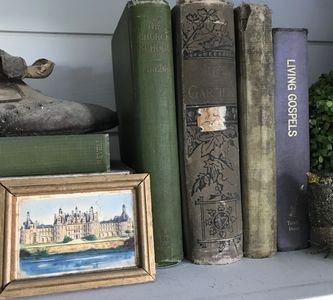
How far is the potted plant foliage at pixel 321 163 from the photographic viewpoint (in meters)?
0.49

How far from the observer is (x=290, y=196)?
20.8 inches

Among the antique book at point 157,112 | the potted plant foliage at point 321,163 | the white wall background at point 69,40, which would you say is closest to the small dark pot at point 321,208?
the potted plant foliage at point 321,163

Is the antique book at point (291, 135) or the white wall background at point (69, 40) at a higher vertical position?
the white wall background at point (69, 40)

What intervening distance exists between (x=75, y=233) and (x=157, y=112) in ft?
0.49

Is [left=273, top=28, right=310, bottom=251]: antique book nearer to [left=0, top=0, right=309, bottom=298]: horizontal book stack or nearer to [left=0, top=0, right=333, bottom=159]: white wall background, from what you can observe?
[left=0, top=0, right=309, bottom=298]: horizontal book stack

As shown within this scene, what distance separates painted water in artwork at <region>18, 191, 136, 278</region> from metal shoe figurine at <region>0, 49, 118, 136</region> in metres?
0.08

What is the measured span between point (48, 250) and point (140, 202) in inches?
4.0

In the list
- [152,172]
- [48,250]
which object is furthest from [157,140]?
[48,250]

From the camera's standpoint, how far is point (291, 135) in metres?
0.53

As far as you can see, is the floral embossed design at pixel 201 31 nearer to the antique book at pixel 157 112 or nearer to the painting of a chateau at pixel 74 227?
the antique book at pixel 157 112

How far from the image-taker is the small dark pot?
0.49m

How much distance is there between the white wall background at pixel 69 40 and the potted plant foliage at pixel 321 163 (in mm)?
234

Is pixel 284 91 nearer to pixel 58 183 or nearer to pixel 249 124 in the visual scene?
pixel 249 124

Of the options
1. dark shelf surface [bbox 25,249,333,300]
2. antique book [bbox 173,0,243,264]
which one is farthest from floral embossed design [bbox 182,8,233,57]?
dark shelf surface [bbox 25,249,333,300]
